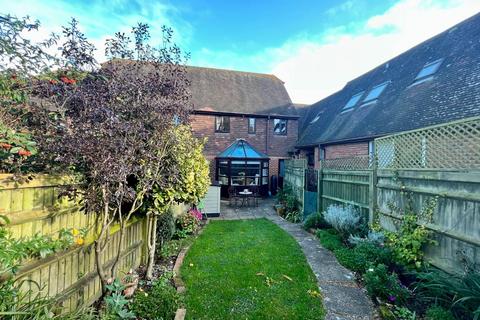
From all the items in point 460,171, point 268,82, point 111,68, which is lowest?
point 460,171

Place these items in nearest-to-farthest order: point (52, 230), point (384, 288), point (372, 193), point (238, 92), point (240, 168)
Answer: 1. point (52, 230)
2. point (384, 288)
3. point (372, 193)
4. point (240, 168)
5. point (238, 92)

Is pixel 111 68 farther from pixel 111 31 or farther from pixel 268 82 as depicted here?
pixel 268 82

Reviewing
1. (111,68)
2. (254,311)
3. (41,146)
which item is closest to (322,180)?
(254,311)

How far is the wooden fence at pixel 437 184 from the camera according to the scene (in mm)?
3662

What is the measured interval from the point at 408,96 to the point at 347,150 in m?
3.37

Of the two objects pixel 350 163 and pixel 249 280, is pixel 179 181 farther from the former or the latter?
pixel 350 163

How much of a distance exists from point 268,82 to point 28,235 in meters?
20.0

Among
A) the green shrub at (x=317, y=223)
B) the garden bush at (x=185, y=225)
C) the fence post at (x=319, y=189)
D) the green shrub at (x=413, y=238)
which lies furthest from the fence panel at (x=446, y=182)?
the garden bush at (x=185, y=225)

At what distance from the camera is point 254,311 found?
3.67 metres

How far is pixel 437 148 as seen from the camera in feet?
14.5

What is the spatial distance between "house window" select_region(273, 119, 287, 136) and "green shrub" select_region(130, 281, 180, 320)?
15.6 metres

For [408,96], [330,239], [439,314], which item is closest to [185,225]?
[330,239]

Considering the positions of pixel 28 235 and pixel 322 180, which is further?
pixel 322 180

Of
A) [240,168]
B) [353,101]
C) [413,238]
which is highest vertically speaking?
[353,101]
